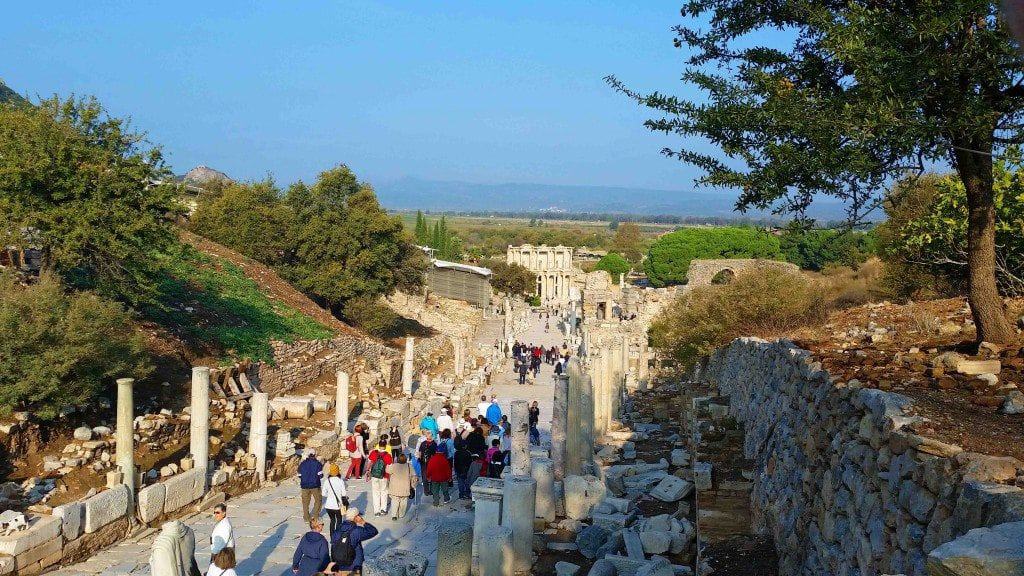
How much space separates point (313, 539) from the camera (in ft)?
28.7

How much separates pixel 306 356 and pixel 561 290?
6405 centimetres

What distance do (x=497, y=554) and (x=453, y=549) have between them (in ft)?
1.98

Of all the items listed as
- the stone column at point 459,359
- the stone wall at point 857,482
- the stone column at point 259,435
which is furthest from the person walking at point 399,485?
the stone column at point 459,359

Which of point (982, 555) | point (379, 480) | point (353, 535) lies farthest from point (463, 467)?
point (982, 555)

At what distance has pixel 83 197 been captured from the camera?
21.9m

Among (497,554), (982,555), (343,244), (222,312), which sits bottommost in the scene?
(497,554)

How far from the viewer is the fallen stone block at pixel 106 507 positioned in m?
11.8

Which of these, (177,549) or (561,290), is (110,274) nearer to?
(177,549)

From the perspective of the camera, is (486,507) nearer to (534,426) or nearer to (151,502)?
→ (151,502)

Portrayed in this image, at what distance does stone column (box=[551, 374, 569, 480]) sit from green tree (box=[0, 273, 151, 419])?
390 inches

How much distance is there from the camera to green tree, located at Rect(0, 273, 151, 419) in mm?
16203

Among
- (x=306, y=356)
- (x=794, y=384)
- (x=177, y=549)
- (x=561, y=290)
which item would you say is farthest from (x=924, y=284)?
(x=561, y=290)

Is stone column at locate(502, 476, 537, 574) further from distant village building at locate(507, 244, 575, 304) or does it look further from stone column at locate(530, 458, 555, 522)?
distant village building at locate(507, 244, 575, 304)

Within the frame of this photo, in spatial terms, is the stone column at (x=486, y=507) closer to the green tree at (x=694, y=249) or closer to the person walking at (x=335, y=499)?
the person walking at (x=335, y=499)
